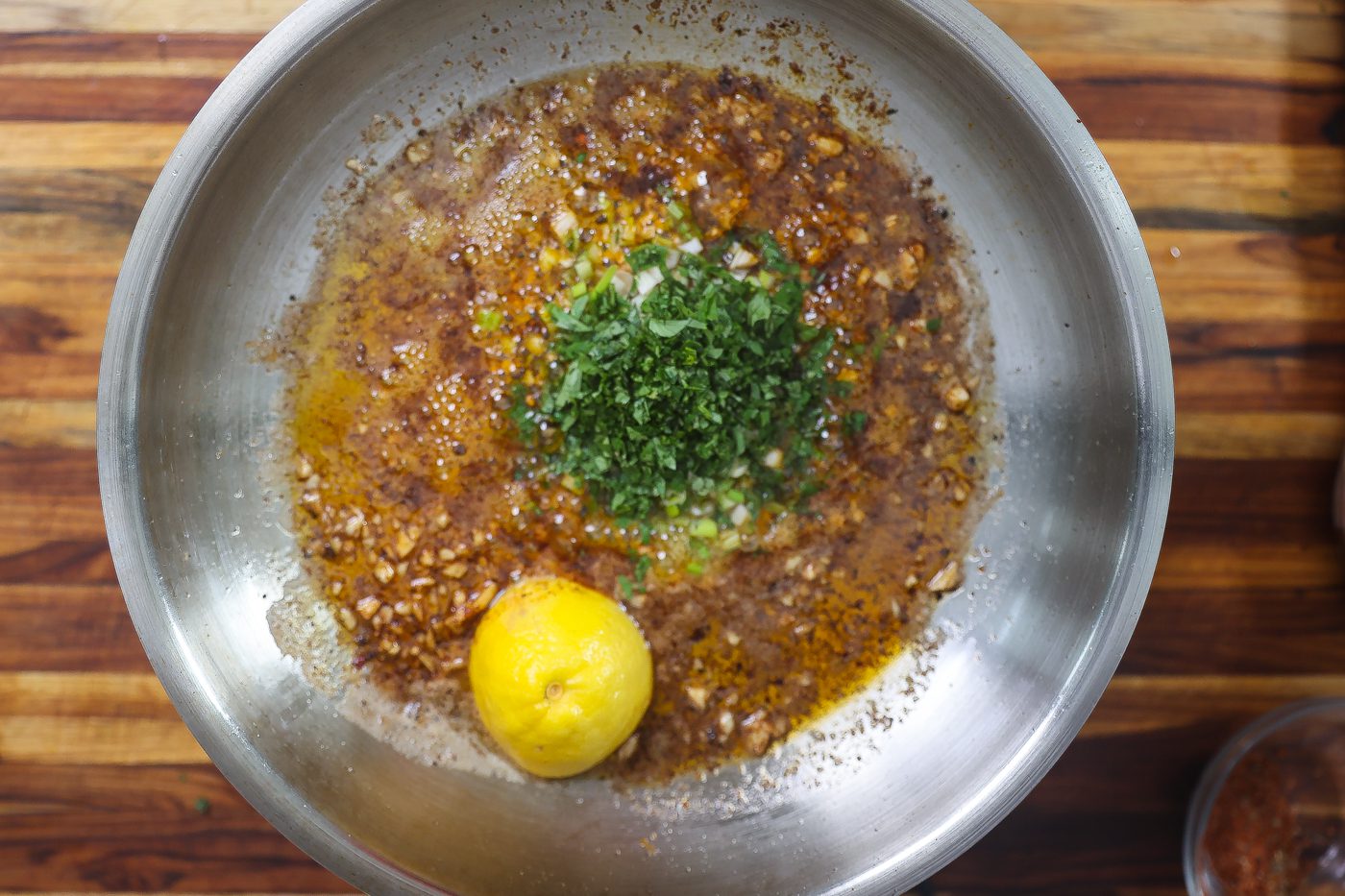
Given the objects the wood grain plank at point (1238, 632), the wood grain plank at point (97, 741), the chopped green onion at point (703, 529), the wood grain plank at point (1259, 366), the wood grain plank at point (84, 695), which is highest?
the wood grain plank at point (1259, 366)

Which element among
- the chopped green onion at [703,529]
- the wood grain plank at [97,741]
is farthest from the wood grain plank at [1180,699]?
the wood grain plank at [97,741]

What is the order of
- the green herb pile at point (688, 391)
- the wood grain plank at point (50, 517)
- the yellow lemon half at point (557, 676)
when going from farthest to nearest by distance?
the wood grain plank at point (50, 517)
the green herb pile at point (688, 391)
the yellow lemon half at point (557, 676)

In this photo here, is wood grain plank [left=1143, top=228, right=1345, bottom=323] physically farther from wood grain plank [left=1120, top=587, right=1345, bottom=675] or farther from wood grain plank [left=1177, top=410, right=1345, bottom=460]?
wood grain plank [left=1120, top=587, right=1345, bottom=675]

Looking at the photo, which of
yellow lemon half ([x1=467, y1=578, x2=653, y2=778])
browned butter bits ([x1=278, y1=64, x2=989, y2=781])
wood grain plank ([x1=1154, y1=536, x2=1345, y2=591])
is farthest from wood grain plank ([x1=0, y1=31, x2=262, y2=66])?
wood grain plank ([x1=1154, y1=536, x2=1345, y2=591])

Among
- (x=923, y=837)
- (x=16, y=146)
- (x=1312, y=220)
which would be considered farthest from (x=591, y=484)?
(x=1312, y=220)

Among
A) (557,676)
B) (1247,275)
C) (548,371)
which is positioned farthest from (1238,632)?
(548,371)

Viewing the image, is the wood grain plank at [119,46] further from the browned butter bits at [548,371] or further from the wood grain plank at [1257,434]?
the wood grain plank at [1257,434]
